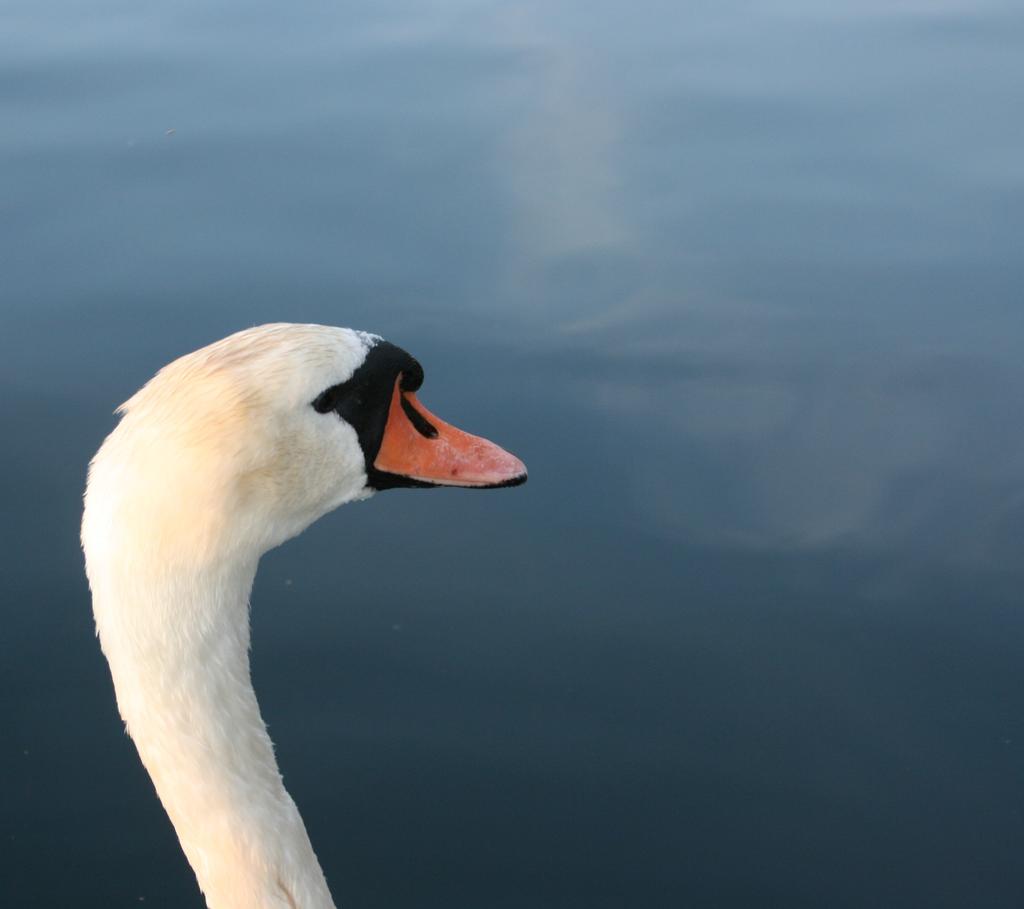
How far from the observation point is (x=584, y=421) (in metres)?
6.07

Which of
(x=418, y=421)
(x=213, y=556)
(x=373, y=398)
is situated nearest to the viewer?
(x=213, y=556)

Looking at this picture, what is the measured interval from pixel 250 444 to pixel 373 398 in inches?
17.1

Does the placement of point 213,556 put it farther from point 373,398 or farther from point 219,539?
point 373,398

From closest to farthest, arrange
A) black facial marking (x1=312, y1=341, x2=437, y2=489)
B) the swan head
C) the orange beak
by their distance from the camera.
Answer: the swan head → black facial marking (x1=312, y1=341, x2=437, y2=489) → the orange beak

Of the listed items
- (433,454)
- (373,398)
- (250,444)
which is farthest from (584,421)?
(250,444)

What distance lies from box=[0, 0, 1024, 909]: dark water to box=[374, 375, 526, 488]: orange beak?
1.58m

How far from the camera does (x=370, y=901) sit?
14.3ft

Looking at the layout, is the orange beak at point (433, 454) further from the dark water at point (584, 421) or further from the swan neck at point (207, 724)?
the dark water at point (584, 421)

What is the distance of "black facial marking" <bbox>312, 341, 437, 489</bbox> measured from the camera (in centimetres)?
311

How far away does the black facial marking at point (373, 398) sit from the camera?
3105 millimetres

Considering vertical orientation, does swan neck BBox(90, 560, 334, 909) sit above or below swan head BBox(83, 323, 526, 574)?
below

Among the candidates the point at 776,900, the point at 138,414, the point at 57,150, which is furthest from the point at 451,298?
the point at 138,414

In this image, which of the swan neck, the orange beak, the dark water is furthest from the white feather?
the dark water

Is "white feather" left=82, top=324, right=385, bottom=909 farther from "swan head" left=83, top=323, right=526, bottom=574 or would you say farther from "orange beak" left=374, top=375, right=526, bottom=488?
"orange beak" left=374, top=375, right=526, bottom=488
